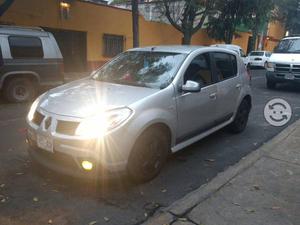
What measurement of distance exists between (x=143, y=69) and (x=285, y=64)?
364 inches

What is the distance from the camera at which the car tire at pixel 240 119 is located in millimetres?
6429

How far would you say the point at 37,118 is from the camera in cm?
404

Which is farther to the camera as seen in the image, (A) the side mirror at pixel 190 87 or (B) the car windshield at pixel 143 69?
(B) the car windshield at pixel 143 69

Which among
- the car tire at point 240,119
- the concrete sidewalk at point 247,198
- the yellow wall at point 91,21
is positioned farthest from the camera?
the yellow wall at point 91,21

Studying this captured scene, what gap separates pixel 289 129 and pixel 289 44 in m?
7.54

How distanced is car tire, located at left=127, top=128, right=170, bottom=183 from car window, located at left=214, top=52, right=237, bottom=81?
182 cm

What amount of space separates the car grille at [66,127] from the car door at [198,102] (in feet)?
4.74

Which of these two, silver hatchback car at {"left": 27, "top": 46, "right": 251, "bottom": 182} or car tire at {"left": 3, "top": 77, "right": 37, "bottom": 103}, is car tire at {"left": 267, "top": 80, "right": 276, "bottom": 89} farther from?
car tire at {"left": 3, "top": 77, "right": 37, "bottom": 103}

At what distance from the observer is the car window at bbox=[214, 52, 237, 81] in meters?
5.54

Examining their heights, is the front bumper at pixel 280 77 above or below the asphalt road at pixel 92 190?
above

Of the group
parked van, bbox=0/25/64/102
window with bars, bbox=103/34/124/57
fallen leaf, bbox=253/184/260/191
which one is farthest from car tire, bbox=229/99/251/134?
window with bars, bbox=103/34/124/57

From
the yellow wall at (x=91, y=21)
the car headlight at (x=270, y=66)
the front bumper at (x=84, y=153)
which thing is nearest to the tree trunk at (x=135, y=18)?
the yellow wall at (x=91, y=21)

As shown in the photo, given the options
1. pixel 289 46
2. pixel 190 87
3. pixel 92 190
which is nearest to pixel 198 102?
pixel 190 87

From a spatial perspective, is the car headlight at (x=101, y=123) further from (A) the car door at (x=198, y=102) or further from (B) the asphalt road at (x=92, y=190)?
(A) the car door at (x=198, y=102)
